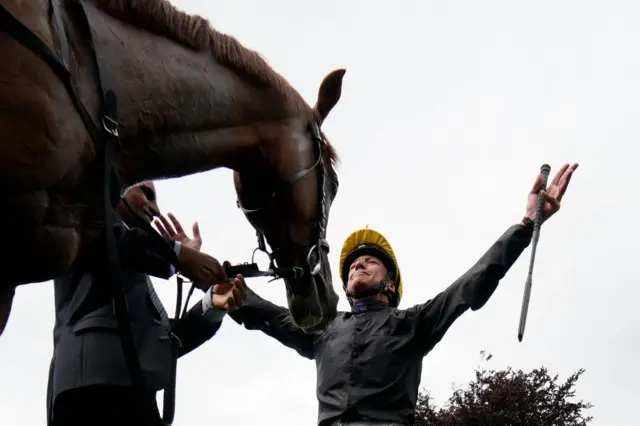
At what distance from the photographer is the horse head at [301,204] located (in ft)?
8.50

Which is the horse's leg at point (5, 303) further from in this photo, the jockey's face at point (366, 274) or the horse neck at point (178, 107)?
the jockey's face at point (366, 274)

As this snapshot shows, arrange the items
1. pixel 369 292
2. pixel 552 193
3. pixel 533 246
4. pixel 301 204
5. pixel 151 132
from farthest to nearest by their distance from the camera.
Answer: pixel 369 292, pixel 552 193, pixel 533 246, pixel 301 204, pixel 151 132

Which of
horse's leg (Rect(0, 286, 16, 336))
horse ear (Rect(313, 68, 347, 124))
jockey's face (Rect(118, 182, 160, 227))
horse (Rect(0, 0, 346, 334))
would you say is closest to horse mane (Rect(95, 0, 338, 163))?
horse (Rect(0, 0, 346, 334))

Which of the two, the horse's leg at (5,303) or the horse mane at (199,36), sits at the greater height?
the horse mane at (199,36)

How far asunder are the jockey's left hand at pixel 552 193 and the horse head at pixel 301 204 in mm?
1442

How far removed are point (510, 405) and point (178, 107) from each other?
10916 mm

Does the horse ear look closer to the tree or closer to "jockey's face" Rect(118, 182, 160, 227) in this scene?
"jockey's face" Rect(118, 182, 160, 227)

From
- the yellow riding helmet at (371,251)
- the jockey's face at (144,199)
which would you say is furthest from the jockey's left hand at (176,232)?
the yellow riding helmet at (371,251)

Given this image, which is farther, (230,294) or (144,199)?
(144,199)

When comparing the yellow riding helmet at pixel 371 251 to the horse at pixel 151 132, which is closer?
the horse at pixel 151 132

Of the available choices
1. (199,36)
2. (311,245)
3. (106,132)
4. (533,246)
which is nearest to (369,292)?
(533,246)

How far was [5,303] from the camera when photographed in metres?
2.30

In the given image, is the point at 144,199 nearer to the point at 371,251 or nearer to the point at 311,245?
the point at 311,245

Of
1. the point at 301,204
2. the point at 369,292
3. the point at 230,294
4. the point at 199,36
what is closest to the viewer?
the point at 199,36
